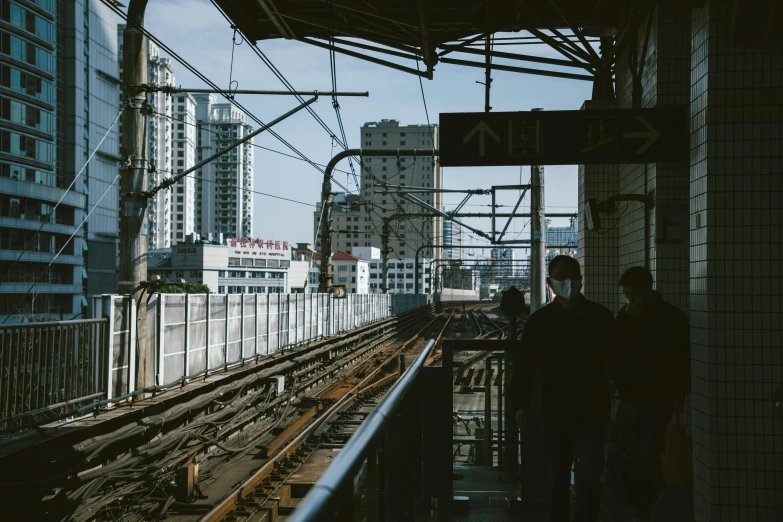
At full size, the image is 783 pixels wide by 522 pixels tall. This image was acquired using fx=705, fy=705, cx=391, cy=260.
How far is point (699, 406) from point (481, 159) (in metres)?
2.77

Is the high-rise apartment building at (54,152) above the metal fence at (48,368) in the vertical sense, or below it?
above

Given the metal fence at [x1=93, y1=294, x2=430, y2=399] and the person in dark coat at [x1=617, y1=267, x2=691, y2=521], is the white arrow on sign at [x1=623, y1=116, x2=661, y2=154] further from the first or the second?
the metal fence at [x1=93, y1=294, x2=430, y2=399]

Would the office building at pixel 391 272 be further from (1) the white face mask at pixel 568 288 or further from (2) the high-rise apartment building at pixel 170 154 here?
(1) the white face mask at pixel 568 288

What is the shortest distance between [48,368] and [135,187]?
3419 millimetres

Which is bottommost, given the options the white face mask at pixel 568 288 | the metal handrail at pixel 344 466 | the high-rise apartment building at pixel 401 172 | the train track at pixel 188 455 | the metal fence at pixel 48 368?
the train track at pixel 188 455

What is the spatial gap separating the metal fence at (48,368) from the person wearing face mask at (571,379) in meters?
6.71

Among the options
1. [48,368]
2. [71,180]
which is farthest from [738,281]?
[71,180]

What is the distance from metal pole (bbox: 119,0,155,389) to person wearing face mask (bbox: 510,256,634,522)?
29.2ft

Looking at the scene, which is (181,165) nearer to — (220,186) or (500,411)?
(220,186)

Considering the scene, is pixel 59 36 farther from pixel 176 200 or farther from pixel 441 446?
pixel 176 200

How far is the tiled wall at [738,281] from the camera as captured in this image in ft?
14.4

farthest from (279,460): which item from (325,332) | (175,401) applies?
(325,332)

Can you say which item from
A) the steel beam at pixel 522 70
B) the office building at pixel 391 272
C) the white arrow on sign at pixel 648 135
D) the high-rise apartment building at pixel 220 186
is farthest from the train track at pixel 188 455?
the high-rise apartment building at pixel 220 186

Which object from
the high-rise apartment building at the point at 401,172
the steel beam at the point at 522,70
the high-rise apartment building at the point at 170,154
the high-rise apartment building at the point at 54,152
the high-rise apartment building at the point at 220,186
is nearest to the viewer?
the steel beam at the point at 522,70
